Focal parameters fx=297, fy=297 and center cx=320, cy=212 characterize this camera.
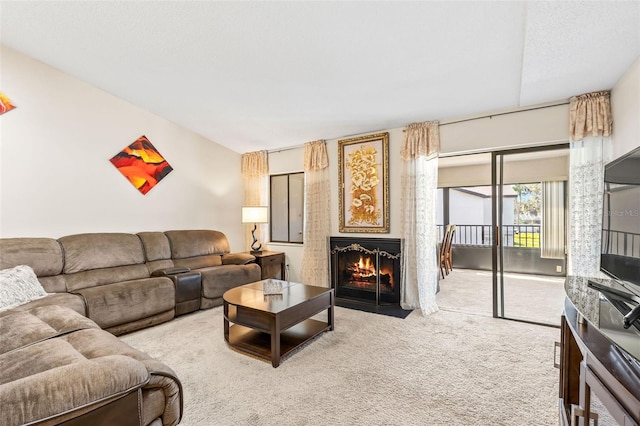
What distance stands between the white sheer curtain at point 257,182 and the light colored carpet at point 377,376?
2324 mm

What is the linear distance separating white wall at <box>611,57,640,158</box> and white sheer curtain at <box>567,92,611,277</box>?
0.09 meters

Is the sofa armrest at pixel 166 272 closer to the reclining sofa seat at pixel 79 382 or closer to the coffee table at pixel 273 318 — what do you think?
the coffee table at pixel 273 318

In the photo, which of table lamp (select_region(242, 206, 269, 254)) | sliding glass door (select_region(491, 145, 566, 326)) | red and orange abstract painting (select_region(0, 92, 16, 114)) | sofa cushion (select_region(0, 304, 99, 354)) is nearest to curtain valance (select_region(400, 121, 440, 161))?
sliding glass door (select_region(491, 145, 566, 326))

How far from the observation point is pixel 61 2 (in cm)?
236

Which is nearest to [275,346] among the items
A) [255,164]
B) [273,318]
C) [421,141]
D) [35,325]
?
[273,318]

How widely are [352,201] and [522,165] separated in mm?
2114

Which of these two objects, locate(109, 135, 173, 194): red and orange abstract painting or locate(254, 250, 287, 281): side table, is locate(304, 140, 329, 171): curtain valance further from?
locate(109, 135, 173, 194): red and orange abstract painting

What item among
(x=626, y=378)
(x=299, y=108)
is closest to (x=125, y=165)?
(x=299, y=108)

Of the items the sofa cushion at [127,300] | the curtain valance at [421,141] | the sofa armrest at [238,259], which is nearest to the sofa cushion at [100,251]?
the sofa cushion at [127,300]

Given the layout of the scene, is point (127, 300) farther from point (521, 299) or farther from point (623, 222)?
point (521, 299)

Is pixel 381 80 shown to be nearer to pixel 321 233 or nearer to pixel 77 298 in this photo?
pixel 321 233

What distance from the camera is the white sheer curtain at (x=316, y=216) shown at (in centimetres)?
453

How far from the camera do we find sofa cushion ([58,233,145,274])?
10.4 feet

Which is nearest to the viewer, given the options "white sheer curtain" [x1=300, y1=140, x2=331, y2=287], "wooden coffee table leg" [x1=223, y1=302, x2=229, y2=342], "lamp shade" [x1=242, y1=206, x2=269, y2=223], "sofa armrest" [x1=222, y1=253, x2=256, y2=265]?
"wooden coffee table leg" [x1=223, y1=302, x2=229, y2=342]
